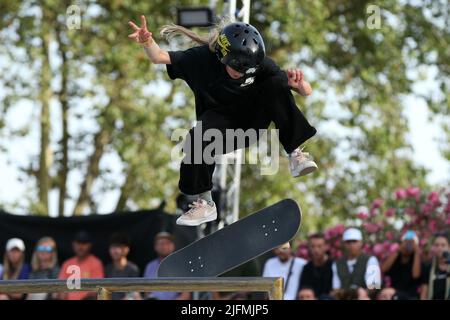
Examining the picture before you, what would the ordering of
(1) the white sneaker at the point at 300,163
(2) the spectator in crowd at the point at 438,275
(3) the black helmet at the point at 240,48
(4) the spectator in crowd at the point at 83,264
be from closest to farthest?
(3) the black helmet at the point at 240,48 < (1) the white sneaker at the point at 300,163 < (2) the spectator in crowd at the point at 438,275 < (4) the spectator in crowd at the point at 83,264

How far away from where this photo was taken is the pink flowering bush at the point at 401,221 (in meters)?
12.1

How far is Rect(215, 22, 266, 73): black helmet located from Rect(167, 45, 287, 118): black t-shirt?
0.20 metres

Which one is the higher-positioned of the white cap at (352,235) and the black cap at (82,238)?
the black cap at (82,238)

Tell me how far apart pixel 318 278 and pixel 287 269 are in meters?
0.37

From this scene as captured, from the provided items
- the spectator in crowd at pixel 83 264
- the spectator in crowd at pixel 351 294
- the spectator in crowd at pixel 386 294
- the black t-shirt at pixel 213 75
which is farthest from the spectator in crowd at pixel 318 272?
the black t-shirt at pixel 213 75

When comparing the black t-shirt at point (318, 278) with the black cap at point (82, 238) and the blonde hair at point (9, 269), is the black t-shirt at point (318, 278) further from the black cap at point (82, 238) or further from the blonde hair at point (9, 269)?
the blonde hair at point (9, 269)

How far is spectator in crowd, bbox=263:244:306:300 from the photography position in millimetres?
10062

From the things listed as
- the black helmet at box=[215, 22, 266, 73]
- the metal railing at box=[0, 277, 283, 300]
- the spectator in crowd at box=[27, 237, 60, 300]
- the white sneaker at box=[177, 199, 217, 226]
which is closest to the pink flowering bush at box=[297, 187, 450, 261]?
the spectator in crowd at box=[27, 237, 60, 300]

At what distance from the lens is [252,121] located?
6.46 m

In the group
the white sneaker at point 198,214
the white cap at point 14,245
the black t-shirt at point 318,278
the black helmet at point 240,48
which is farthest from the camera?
the white cap at point 14,245

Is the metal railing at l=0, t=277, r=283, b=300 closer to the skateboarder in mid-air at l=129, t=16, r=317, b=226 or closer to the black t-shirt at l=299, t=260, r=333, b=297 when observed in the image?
the skateboarder in mid-air at l=129, t=16, r=317, b=226

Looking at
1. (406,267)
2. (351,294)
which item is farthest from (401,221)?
(351,294)

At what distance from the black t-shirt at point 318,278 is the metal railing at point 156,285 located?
4962 millimetres
